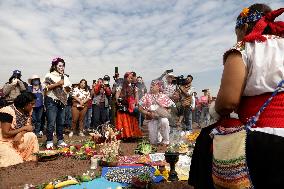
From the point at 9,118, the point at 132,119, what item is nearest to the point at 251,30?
the point at 9,118

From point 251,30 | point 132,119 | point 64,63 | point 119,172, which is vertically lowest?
point 119,172

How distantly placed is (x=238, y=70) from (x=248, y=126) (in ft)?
1.24

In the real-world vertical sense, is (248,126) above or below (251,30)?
below

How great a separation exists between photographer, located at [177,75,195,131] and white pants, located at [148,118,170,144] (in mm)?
2602

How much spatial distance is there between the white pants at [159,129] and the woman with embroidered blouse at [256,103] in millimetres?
7237

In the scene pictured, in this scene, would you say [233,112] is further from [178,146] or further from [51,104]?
[51,104]

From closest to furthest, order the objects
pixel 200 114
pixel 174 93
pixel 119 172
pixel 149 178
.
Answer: pixel 149 178, pixel 119 172, pixel 174 93, pixel 200 114

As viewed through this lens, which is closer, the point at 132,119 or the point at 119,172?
the point at 119,172

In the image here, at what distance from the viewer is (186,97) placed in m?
12.0

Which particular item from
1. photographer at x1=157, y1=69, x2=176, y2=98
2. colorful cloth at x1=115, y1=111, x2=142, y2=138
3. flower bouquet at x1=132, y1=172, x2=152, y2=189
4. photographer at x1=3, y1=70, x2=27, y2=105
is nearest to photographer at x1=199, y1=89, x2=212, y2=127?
photographer at x1=157, y1=69, x2=176, y2=98

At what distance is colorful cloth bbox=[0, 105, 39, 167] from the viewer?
20.6 feet

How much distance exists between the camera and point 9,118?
630 cm

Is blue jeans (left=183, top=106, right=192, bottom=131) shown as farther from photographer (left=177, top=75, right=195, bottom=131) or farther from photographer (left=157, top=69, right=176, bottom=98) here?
photographer (left=157, top=69, right=176, bottom=98)

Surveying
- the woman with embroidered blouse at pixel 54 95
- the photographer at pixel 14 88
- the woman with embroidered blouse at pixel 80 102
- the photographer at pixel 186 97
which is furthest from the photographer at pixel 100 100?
the woman with embroidered blouse at pixel 54 95
